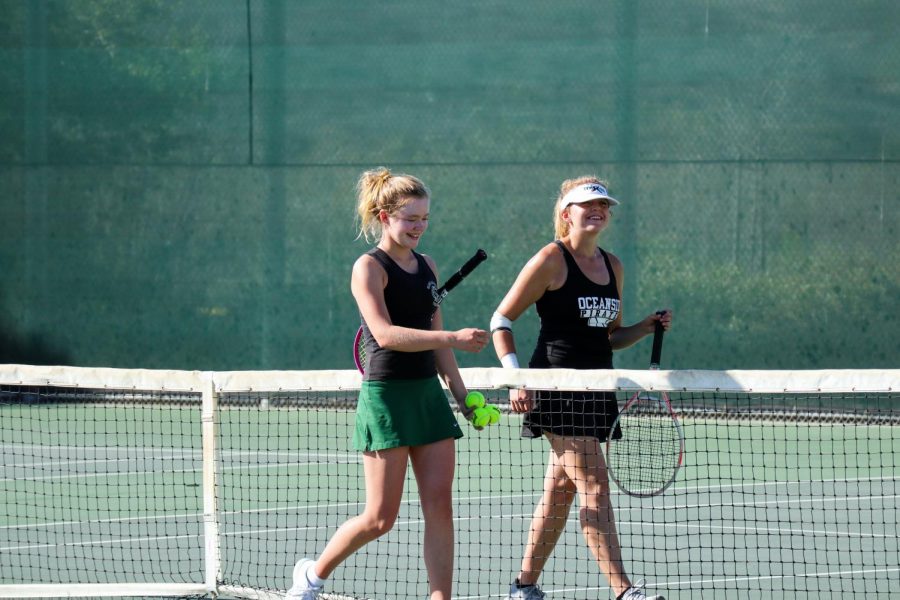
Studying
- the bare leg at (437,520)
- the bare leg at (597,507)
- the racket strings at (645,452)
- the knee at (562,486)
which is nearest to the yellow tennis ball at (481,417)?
the bare leg at (437,520)

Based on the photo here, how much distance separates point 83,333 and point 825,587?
8.46 meters

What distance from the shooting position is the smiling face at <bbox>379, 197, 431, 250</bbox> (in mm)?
4188

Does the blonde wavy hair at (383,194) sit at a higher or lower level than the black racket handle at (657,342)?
higher

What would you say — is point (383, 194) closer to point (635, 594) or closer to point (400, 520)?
point (635, 594)

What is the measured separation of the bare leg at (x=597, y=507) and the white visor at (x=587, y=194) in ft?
2.62

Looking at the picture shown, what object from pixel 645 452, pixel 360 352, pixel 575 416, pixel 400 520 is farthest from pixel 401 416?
pixel 400 520

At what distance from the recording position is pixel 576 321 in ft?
15.5

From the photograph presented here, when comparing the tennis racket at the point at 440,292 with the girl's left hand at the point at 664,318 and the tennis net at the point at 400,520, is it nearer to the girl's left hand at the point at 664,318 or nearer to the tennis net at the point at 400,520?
the tennis net at the point at 400,520

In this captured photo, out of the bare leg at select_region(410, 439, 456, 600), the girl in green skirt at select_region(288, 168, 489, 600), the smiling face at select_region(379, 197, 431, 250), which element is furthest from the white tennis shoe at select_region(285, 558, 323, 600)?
the smiling face at select_region(379, 197, 431, 250)

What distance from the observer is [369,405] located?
13.8 feet

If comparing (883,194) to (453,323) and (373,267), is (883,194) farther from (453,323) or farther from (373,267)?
(373,267)

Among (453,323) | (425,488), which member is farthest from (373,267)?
(453,323)

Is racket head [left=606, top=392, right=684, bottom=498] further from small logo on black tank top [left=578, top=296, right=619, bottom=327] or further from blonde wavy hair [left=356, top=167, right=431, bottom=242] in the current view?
blonde wavy hair [left=356, top=167, right=431, bottom=242]

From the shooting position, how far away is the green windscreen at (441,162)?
1096 cm
